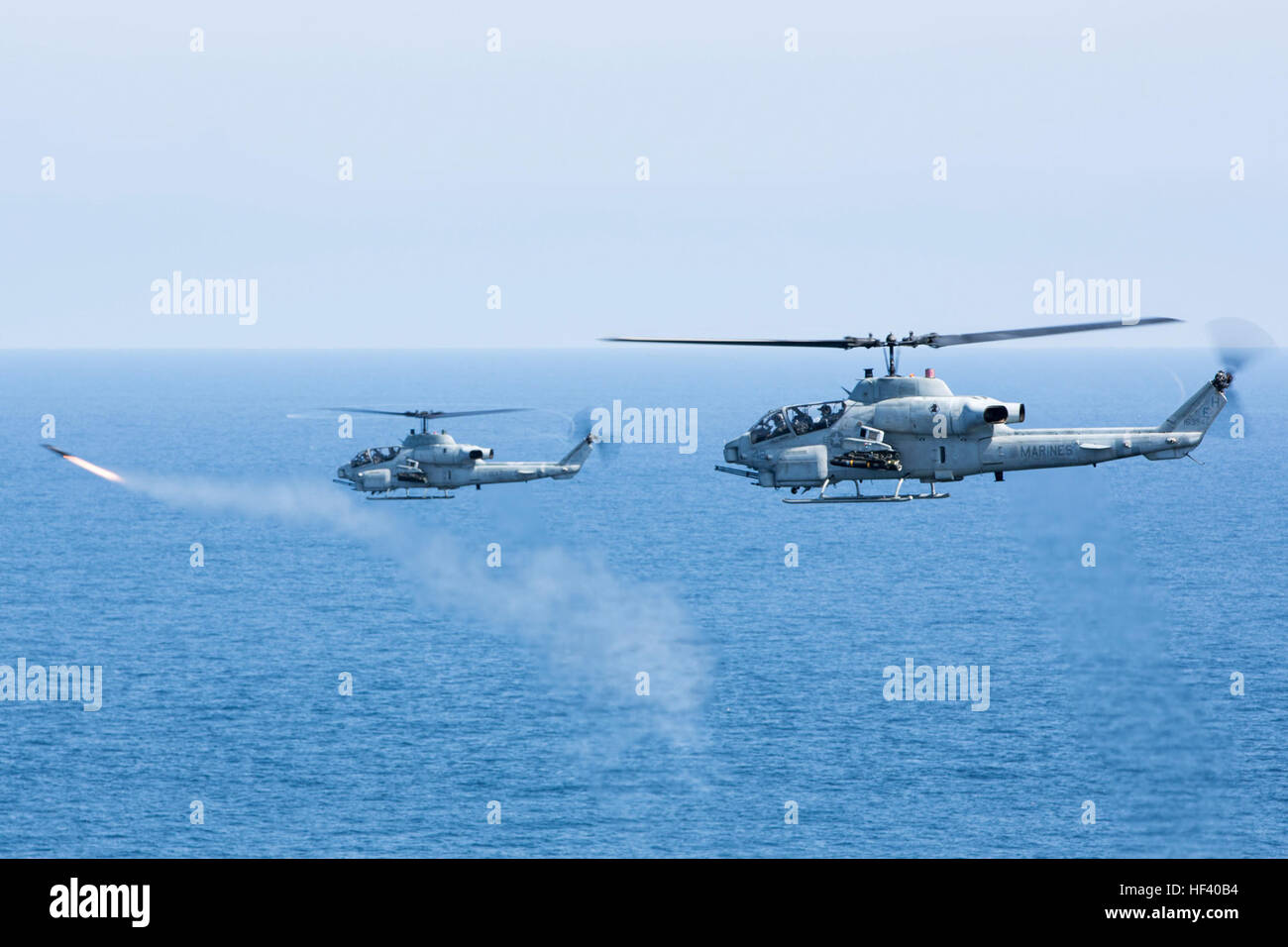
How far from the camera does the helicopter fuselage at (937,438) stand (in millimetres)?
64562

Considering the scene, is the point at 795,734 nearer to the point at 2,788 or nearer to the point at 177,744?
the point at 177,744

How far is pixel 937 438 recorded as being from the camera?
6500 cm

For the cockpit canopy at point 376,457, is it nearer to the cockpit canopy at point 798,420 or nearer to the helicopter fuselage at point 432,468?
the helicopter fuselage at point 432,468

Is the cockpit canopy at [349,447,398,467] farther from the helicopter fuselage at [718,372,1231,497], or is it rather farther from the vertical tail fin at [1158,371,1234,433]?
the vertical tail fin at [1158,371,1234,433]

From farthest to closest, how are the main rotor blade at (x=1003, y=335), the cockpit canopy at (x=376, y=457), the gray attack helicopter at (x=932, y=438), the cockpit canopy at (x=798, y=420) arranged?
the cockpit canopy at (x=376, y=457) < the cockpit canopy at (x=798, y=420) < the gray attack helicopter at (x=932, y=438) < the main rotor blade at (x=1003, y=335)

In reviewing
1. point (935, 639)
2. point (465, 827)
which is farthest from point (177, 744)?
point (935, 639)

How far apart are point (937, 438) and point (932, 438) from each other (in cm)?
22

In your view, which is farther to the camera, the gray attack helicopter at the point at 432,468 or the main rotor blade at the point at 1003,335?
the gray attack helicopter at the point at 432,468

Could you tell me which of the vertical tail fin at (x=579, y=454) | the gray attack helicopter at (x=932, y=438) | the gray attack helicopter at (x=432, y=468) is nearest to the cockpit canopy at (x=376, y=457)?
the gray attack helicopter at (x=432, y=468)

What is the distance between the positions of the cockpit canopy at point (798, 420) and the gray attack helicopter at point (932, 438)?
59 millimetres

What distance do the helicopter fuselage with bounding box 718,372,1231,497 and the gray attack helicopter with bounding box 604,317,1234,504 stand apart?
0.13 feet

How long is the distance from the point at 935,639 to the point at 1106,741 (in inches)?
1313

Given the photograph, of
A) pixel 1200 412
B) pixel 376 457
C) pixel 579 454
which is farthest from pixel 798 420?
pixel 579 454

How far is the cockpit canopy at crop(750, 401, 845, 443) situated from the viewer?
219 ft
